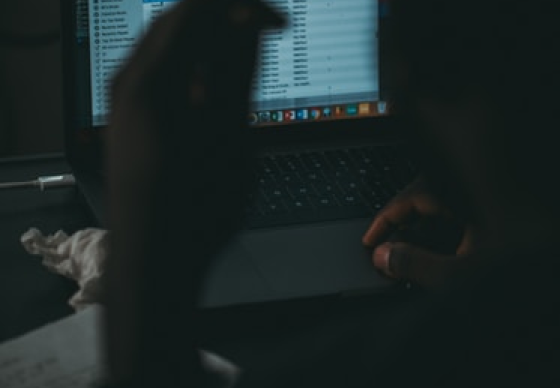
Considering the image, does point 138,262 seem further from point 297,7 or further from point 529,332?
point 297,7

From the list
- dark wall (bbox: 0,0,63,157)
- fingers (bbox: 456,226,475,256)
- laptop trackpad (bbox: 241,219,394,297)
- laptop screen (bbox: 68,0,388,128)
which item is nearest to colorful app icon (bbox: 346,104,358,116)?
laptop screen (bbox: 68,0,388,128)

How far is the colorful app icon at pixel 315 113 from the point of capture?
1210mm

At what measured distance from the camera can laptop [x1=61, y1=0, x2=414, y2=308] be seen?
0.98m

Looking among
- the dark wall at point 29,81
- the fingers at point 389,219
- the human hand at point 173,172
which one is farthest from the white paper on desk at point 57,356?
the dark wall at point 29,81

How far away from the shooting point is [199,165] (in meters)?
0.61

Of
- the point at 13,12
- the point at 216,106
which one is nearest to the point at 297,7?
the point at 13,12

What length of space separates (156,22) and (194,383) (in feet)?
0.71

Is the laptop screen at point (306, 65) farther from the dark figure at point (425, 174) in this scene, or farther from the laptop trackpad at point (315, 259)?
the dark figure at point (425, 174)

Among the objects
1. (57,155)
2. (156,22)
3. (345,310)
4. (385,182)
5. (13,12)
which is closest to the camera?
(156,22)

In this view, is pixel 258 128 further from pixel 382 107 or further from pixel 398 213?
pixel 398 213

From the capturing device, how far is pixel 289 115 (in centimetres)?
120

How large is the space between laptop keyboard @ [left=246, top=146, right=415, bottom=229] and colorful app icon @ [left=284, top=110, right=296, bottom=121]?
1.6 inches

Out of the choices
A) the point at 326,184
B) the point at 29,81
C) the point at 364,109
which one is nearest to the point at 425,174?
the point at 326,184

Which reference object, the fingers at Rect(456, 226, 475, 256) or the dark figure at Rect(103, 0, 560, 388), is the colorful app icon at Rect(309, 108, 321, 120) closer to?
the fingers at Rect(456, 226, 475, 256)
